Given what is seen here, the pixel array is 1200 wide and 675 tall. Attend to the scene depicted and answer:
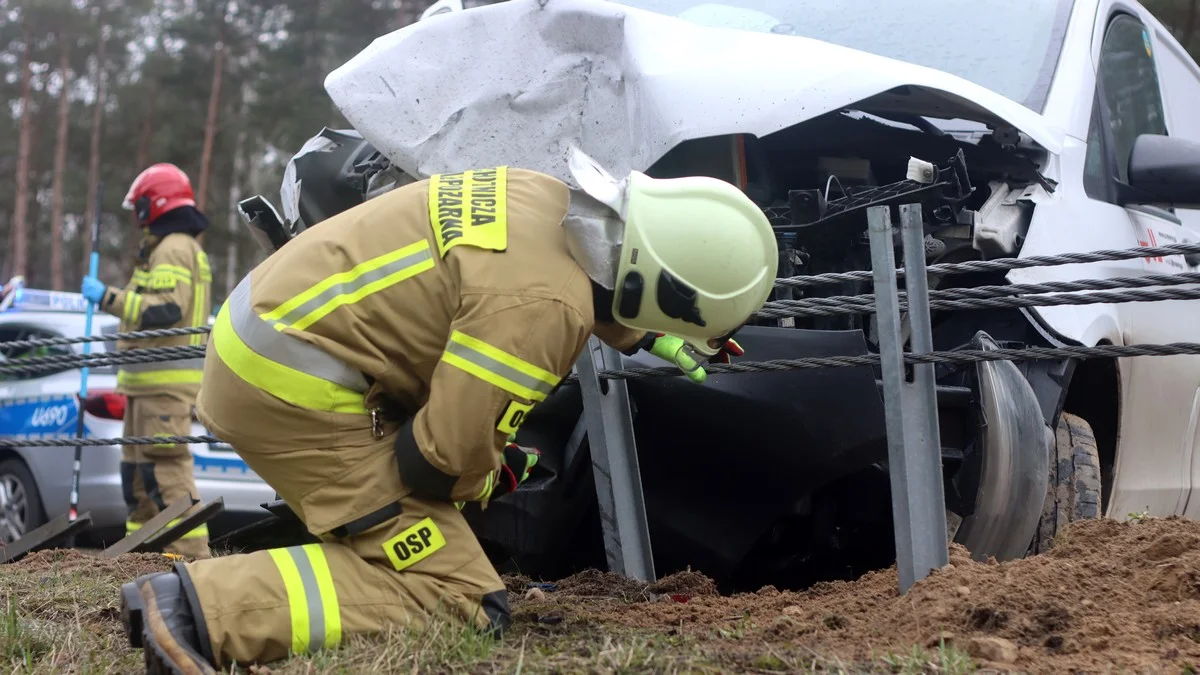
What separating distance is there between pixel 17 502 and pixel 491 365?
5617 millimetres

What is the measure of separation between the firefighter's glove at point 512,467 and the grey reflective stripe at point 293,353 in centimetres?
49

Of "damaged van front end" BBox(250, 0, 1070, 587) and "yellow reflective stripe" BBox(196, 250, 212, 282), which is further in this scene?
"yellow reflective stripe" BBox(196, 250, 212, 282)

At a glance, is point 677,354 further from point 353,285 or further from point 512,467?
point 353,285

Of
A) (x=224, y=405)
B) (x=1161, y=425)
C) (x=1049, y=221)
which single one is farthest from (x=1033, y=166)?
(x=224, y=405)

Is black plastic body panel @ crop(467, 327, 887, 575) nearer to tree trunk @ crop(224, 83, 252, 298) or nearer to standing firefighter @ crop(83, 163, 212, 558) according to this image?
standing firefighter @ crop(83, 163, 212, 558)

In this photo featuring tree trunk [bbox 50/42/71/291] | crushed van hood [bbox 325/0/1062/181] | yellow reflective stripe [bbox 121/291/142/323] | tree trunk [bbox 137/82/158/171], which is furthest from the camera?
tree trunk [bbox 137/82/158/171]

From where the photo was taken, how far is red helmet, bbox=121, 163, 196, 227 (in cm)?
621

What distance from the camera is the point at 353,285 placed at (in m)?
2.68

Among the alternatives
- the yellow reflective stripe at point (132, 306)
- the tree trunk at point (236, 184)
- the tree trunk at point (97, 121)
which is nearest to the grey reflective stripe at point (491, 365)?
the yellow reflective stripe at point (132, 306)

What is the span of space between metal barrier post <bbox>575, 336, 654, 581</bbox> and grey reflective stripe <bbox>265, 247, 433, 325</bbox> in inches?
32.8

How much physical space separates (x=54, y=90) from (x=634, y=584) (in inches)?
1081

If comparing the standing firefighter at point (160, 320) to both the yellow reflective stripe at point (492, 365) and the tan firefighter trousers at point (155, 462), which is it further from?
the yellow reflective stripe at point (492, 365)

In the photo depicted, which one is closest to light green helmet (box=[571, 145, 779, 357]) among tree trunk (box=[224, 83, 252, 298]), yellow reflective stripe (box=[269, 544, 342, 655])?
yellow reflective stripe (box=[269, 544, 342, 655])

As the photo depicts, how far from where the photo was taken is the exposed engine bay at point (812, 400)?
314cm
